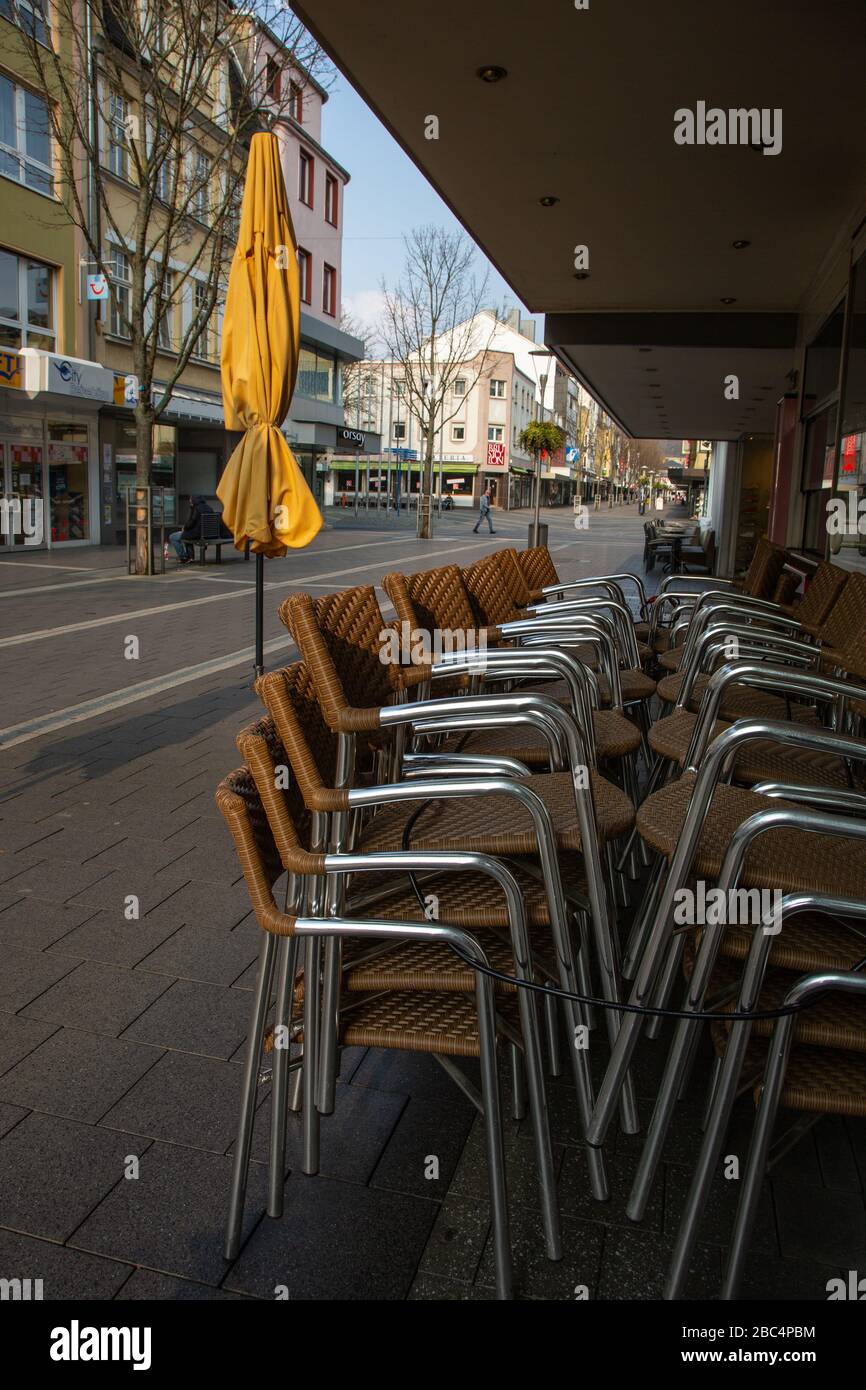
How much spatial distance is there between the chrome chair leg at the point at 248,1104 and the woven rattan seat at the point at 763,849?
0.85 meters

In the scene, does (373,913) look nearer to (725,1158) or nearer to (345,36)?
(725,1158)

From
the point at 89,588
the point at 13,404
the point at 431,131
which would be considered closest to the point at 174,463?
the point at 13,404

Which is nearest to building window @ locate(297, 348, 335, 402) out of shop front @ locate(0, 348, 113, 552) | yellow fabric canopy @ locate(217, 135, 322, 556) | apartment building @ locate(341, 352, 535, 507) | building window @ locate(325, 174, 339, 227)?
building window @ locate(325, 174, 339, 227)

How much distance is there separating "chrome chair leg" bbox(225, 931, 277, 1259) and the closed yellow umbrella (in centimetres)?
398

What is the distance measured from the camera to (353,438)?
43000mm

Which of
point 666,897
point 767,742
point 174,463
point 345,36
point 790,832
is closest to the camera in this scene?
point 666,897

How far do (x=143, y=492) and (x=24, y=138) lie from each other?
7.30 m

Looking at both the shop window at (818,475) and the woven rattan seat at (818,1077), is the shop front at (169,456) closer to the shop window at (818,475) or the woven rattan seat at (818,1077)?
the shop window at (818,475)

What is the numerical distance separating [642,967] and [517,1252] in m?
0.59

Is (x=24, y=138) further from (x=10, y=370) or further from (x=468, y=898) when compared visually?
(x=468, y=898)

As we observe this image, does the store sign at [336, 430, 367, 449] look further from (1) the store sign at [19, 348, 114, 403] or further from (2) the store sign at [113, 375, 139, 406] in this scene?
(1) the store sign at [19, 348, 114, 403]

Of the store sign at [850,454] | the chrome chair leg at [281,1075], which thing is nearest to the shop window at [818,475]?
the store sign at [850,454]

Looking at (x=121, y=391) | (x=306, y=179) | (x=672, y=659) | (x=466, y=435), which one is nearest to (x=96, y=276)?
(x=121, y=391)

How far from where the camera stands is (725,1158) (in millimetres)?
2244
